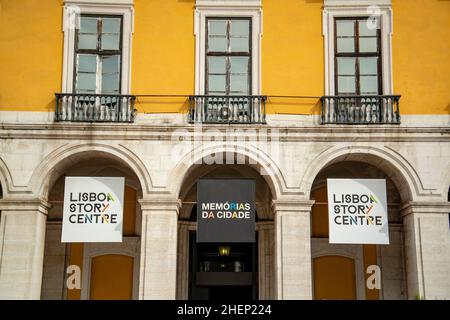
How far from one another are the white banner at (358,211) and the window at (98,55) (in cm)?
571

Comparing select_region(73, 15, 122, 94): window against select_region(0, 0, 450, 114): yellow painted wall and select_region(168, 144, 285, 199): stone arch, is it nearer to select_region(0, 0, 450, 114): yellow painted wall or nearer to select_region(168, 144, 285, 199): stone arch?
select_region(0, 0, 450, 114): yellow painted wall

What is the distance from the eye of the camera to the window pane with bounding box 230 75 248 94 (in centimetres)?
1800

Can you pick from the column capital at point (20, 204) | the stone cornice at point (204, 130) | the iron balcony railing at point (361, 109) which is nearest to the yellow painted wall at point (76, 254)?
the column capital at point (20, 204)

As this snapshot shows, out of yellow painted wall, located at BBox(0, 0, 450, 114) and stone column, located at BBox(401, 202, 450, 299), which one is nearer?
stone column, located at BBox(401, 202, 450, 299)

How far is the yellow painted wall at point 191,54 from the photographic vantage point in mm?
17797

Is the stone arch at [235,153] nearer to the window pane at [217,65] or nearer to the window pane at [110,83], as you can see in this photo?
the window pane at [217,65]

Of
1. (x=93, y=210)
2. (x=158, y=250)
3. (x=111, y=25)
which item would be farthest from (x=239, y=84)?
(x=93, y=210)

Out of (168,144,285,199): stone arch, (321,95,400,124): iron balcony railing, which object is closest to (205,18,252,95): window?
(168,144,285,199): stone arch

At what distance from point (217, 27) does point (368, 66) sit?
3.71 metres

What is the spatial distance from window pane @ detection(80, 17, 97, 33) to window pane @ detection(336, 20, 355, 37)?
5.80m

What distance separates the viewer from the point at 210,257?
19734 millimetres
